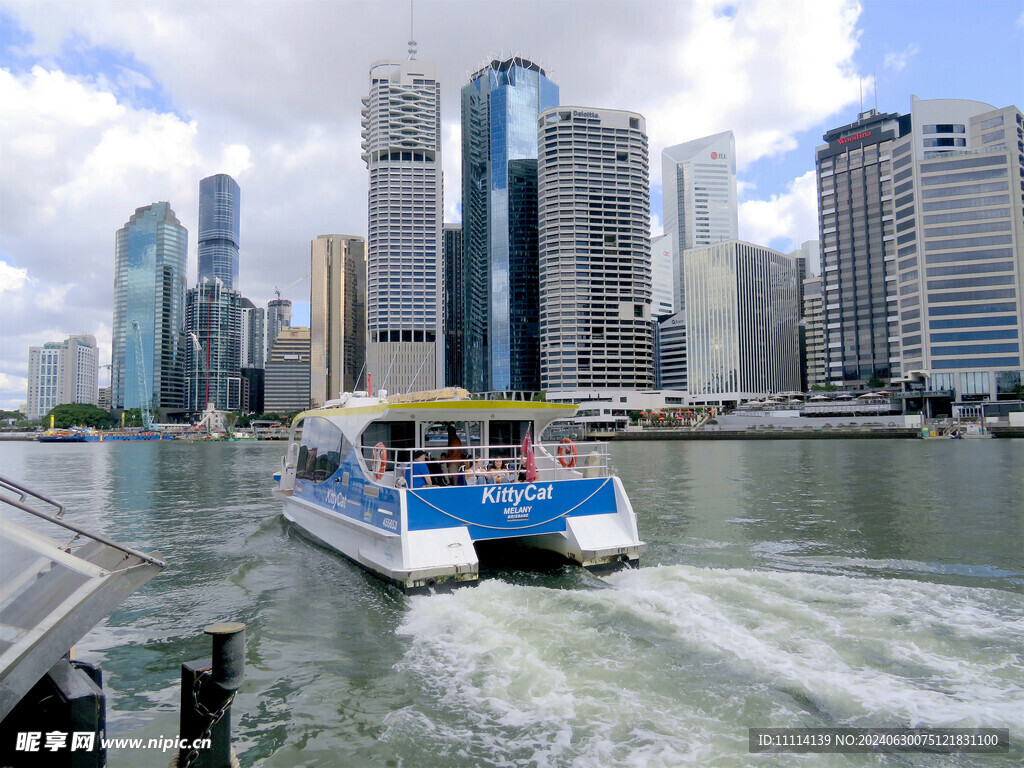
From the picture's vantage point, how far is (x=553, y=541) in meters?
10.5

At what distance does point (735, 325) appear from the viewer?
14938cm

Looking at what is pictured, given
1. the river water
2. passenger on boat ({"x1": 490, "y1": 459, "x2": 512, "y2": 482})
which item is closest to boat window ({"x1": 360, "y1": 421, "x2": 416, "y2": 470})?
passenger on boat ({"x1": 490, "y1": 459, "x2": 512, "y2": 482})

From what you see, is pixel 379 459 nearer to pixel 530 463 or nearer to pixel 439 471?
pixel 439 471

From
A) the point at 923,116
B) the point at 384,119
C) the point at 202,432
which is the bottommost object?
the point at 202,432

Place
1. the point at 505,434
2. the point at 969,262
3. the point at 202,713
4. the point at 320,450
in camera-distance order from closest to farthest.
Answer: the point at 202,713 < the point at 505,434 < the point at 320,450 < the point at 969,262

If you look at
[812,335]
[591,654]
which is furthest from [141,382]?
[591,654]

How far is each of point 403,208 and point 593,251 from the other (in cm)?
5082

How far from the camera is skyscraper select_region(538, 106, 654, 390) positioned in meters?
136

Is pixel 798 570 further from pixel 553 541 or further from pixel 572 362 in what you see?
pixel 572 362

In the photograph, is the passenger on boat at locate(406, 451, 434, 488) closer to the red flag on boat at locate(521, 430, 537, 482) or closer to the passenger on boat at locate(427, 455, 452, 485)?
the passenger on boat at locate(427, 455, 452, 485)

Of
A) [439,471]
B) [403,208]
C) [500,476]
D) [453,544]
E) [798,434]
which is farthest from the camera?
[403,208]

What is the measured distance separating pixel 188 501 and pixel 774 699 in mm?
22697

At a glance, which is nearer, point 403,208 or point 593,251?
point 593,251

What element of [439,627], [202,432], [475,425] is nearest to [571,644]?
[439,627]
